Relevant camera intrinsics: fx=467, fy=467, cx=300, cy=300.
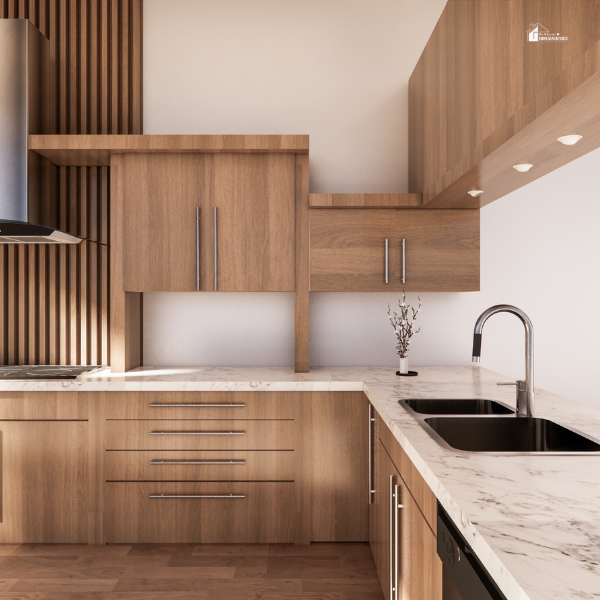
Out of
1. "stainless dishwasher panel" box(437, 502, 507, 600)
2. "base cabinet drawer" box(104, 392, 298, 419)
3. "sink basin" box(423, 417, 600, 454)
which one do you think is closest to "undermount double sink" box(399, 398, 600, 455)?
"sink basin" box(423, 417, 600, 454)

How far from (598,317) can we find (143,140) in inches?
117

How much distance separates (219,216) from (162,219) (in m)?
0.32

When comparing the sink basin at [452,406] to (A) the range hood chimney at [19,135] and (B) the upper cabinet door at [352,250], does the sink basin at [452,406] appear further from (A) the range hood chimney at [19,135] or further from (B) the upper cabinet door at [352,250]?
(A) the range hood chimney at [19,135]

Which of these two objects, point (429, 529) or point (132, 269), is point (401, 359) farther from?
point (132, 269)

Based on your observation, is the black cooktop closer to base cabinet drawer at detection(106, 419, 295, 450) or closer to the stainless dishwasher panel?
base cabinet drawer at detection(106, 419, 295, 450)

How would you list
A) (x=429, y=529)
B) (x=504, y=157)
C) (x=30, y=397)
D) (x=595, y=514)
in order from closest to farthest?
1. (x=595, y=514)
2. (x=429, y=529)
3. (x=504, y=157)
4. (x=30, y=397)

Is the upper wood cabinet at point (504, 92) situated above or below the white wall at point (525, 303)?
above

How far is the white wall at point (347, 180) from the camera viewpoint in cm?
299

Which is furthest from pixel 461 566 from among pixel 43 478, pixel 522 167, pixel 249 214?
pixel 43 478

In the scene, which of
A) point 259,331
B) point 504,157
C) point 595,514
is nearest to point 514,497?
point 595,514

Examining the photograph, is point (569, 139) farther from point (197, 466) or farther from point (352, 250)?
point (197, 466)

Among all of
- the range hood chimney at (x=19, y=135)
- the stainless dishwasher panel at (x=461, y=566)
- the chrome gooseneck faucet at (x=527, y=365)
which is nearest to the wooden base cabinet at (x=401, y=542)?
the stainless dishwasher panel at (x=461, y=566)

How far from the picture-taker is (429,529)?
1.24 metres

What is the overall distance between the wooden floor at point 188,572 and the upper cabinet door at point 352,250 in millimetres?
1419
